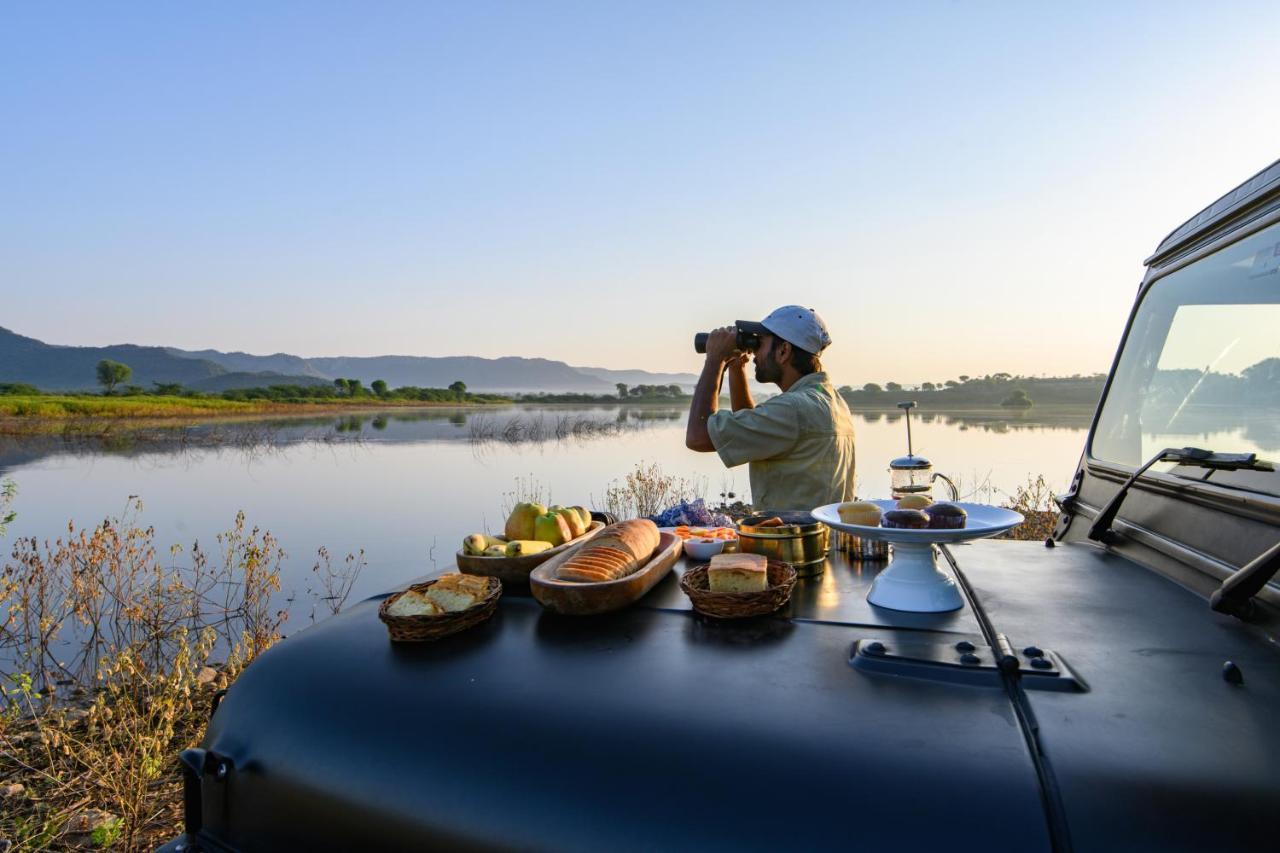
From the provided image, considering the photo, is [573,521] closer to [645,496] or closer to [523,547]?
[523,547]

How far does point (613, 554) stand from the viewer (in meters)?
1.84

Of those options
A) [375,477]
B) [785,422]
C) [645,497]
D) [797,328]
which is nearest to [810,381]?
[797,328]

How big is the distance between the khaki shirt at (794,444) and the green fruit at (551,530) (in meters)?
1.46

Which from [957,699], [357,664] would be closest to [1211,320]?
[957,699]

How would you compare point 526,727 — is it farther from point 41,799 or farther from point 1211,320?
point 41,799

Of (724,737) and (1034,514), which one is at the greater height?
(724,737)

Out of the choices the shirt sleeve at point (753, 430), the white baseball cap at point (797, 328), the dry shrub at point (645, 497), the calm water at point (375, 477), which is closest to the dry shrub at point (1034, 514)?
the calm water at point (375, 477)

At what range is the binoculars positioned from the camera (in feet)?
12.7

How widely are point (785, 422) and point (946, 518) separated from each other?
1903 millimetres

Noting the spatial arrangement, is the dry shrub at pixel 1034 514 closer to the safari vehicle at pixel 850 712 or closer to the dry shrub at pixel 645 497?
the dry shrub at pixel 645 497

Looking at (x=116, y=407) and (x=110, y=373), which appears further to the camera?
(x=110, y=373)

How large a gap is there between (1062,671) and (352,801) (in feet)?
4.20

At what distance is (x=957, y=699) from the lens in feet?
3.87

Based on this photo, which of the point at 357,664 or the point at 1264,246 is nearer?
the point at 357,664
